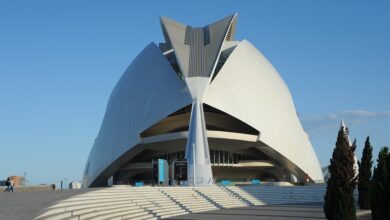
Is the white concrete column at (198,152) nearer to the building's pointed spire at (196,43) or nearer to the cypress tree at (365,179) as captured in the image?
the building's pointed spire at (196,43)

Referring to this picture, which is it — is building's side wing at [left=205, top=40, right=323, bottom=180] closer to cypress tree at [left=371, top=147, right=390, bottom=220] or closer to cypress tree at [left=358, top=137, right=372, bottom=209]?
cypress tree at [left=358, top=137, right=372, bottom=209]

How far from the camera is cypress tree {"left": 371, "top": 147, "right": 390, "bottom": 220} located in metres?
15.2

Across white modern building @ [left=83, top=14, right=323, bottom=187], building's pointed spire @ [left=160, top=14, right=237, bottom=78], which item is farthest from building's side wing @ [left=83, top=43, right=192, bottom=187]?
building's pointed spire @ [left=160, top=14, right=237, bottom=78]

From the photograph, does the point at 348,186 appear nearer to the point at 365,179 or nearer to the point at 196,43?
the point at 365,179

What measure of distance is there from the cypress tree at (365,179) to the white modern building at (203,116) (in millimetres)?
16672

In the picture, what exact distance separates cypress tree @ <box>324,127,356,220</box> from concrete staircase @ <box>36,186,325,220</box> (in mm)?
7683

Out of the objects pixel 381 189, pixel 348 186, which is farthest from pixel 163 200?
pixel 381 189

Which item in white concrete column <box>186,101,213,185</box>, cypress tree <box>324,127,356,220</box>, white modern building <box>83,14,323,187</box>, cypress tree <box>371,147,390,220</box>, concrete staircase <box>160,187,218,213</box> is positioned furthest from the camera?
white modern building <box>83,14,323,187</box>

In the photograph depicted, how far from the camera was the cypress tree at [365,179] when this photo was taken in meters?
24.2

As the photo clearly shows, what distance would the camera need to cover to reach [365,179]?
2445 centimetres

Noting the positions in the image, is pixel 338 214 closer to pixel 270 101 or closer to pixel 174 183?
pixel 174 183

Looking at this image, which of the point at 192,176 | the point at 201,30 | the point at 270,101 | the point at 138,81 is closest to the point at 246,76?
the point at 270,101

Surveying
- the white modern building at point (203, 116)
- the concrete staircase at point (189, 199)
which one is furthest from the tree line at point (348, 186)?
the white modern building at point (203, 116)

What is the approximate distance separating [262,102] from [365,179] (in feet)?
81.0
